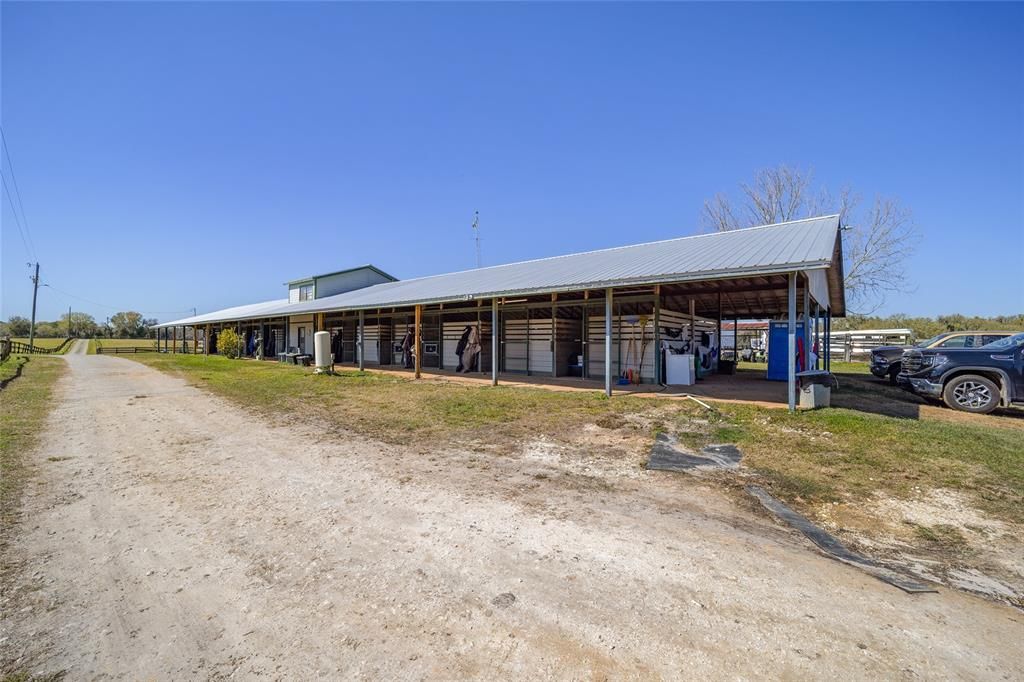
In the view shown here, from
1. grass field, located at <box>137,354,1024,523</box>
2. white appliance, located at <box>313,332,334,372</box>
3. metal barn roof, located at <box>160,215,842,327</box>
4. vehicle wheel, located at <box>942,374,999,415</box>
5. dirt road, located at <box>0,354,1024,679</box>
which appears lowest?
dirt road, located at <box>0,354,1024,679</box>

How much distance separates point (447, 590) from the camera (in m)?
2.78

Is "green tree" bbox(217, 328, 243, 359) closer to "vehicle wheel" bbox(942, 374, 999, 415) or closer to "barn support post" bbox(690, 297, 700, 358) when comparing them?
"barn support post" bbox(690, 297, 700, 358)

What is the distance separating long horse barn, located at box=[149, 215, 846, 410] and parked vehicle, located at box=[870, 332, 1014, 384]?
5.63ft

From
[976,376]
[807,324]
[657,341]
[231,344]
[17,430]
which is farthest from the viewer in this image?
[231,344]

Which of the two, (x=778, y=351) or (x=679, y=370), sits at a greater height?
(x=778, y=351)

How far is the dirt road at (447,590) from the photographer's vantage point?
219cm

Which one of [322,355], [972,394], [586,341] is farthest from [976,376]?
[322,355]

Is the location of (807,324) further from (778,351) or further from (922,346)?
(778,351)

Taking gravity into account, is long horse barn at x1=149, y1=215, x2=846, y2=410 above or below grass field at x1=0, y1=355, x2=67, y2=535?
above

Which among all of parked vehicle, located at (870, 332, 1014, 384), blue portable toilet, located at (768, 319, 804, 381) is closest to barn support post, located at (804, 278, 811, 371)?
blue portable toilet, located at (768, 319, 804, 381)

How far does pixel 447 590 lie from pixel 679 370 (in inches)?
434

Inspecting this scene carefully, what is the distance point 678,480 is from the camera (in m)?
5.02

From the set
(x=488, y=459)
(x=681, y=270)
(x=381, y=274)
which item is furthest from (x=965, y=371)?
(x=381, y=274)

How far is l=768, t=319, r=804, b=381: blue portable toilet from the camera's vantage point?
14.4 m
